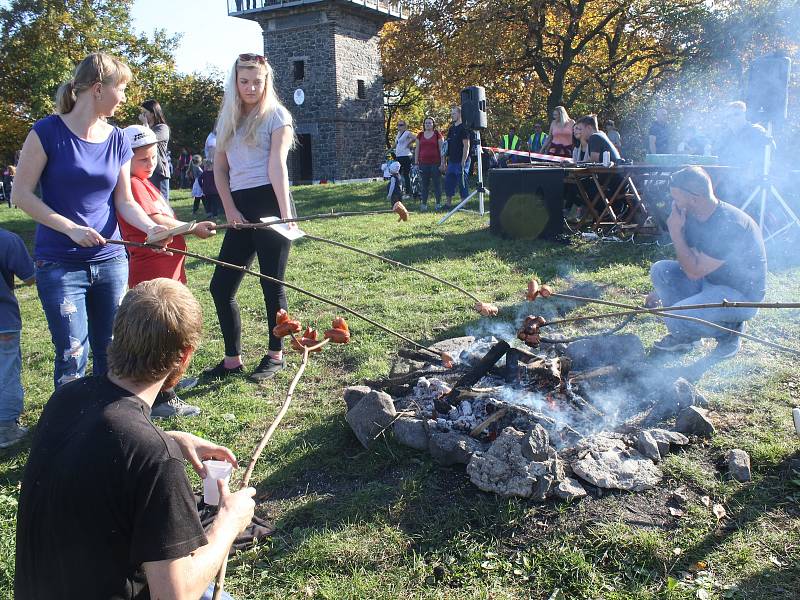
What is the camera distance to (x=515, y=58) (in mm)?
22203

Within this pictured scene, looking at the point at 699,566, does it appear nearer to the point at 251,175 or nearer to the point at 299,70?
the point at 251,175

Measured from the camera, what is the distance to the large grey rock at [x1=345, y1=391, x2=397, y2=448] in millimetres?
3545

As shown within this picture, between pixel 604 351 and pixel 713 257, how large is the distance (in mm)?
1092

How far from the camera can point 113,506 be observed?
1.48 meters

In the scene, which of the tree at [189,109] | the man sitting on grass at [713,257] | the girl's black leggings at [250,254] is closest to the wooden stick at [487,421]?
the girl's black leggings at [250,254]

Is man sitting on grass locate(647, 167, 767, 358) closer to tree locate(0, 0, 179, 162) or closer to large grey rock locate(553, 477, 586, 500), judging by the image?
large grey rock locate(553, 477, 586, 500)

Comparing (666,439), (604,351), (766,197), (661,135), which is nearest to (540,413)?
(666,439)

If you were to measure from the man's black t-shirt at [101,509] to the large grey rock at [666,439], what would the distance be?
8.55 ft

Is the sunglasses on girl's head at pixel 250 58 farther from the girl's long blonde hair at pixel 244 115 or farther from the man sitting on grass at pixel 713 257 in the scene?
the man sitting on grass at pixel 713 257

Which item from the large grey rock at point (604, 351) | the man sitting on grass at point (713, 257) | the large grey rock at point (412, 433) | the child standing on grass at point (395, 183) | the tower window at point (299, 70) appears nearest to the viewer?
the large grey rock at point (412, 433)

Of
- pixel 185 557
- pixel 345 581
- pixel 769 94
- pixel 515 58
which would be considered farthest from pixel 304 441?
pixel 515 58

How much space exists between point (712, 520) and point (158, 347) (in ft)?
8.28

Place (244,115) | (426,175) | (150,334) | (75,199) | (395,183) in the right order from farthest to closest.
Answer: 1. (395,183)
2. (426,175)
3. (244,115)
4. (75,199)
5. (150,334)

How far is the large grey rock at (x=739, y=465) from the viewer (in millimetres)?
3126
